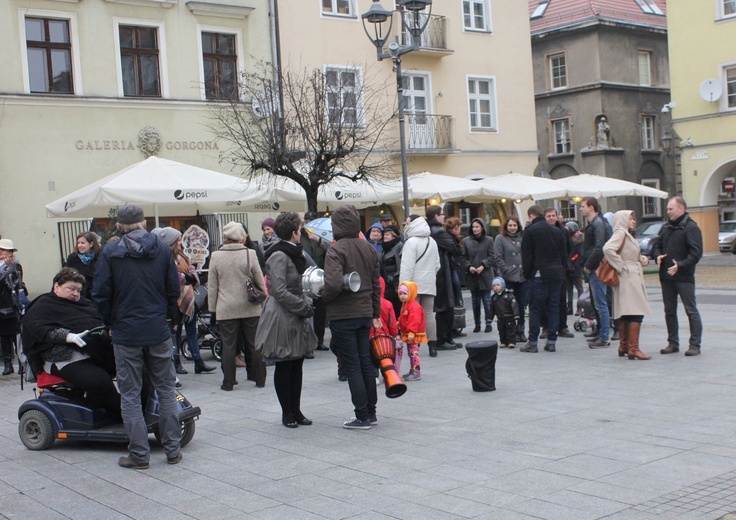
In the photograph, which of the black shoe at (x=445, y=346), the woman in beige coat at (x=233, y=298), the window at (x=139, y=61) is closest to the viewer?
the woman in beige coat at (x=233, y=298)

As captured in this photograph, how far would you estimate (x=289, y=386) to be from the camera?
7.89 m

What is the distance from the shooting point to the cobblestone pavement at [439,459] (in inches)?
220

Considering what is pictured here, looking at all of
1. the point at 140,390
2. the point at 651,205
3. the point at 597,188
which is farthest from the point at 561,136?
the point at 140,390

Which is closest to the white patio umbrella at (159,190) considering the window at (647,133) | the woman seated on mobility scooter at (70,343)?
the woman seated on mobility scooter at (70,343)

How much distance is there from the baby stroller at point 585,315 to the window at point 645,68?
106 ft

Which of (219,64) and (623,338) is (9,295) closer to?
(623,338)

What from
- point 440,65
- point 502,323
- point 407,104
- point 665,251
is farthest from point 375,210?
point 665,251

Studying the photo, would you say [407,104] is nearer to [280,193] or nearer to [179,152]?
[179,152]

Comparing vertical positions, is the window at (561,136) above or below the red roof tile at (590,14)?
below

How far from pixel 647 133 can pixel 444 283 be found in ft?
114

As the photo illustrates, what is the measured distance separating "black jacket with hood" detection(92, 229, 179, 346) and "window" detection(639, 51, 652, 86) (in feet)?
131

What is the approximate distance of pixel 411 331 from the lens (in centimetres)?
989

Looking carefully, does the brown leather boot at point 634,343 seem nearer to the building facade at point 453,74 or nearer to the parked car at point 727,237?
the building facade at point 453,74

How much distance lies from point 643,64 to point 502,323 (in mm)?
34295
